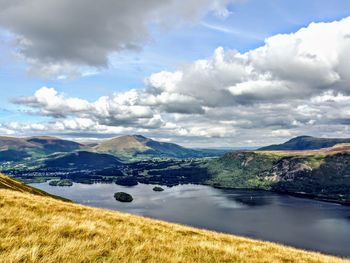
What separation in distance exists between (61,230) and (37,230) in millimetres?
1032

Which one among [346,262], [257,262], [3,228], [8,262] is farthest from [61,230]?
[346,262]

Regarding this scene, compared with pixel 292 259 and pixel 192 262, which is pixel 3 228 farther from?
pixel 292 259

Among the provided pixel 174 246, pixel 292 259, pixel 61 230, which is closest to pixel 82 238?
pixel 61 230

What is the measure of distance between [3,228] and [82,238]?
3068 mm

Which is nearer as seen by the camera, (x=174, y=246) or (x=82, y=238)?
(x=82, y=238)

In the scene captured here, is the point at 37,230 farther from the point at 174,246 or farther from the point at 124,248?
the point at 174,246

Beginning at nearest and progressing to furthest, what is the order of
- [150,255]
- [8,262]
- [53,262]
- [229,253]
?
[8,262]
[53,262]
[150,255]
[229,253]

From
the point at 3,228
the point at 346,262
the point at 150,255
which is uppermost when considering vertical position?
the point at 3,228

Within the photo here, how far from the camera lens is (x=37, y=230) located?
13578 mm

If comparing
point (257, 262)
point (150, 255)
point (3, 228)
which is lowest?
point (257, 262)

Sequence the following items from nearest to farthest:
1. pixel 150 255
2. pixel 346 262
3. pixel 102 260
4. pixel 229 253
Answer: pixel 102 260
pixel 150 255
pixel 229 253
pixel 346 262

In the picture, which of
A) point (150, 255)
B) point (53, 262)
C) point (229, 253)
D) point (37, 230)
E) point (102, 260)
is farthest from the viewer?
point (229, 253)

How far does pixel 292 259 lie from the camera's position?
17359mm

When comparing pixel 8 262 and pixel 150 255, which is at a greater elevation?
pixel 8 262
